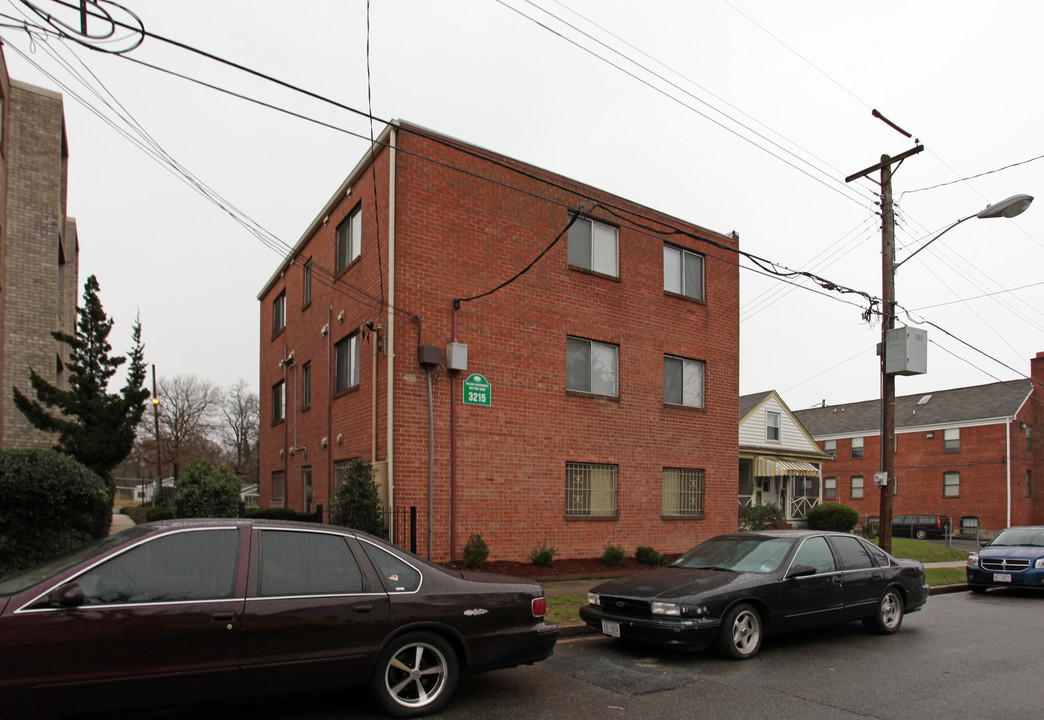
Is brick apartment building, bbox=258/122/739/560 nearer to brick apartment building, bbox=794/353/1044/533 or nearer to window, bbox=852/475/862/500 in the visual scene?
brick apartment building, bbox=794/353/1044/533

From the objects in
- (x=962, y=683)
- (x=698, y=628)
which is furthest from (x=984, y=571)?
(x=698, y=628)

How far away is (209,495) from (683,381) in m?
10.6

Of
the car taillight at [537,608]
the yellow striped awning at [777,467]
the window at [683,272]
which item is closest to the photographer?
the car taillight at [537,608]

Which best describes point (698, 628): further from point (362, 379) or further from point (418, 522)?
point (362, 379)

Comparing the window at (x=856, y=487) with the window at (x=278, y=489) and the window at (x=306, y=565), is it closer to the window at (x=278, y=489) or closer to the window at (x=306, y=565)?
the window at (x=278, y=489)

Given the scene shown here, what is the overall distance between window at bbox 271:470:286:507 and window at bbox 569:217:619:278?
435 inches

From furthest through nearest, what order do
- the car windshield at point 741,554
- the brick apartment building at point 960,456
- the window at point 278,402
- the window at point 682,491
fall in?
1. the brick apartment building at point 960,456
2. the window at point 278,402
3. the window at point 682,491
4. the car windshield at point 741,554

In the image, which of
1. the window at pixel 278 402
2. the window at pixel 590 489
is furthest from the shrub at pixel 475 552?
the window at pixel 278 402

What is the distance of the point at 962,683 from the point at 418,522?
8506 mm

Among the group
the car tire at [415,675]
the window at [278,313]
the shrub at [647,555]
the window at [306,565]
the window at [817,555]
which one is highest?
the window at [278,313]

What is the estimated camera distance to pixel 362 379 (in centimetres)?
1480

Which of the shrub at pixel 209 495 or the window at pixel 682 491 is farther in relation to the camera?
the window at pixel 682 491

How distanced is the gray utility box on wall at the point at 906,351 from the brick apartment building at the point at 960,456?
93.2 ft

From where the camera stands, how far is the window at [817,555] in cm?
880
